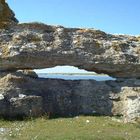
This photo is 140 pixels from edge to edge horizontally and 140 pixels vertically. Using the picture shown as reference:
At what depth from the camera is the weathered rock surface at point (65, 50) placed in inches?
854

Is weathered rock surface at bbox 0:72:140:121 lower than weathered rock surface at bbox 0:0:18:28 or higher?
lower

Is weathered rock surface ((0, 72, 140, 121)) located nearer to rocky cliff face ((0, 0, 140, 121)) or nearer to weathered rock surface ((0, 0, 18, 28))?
rocky cliff face ((0, 0, 140, 121))

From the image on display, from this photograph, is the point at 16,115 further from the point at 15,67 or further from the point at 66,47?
the point at 66,47

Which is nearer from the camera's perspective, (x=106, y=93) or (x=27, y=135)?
(x=27, y=135)

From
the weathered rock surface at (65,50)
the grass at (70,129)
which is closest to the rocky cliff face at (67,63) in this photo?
the weathered rock surface at (65,50)

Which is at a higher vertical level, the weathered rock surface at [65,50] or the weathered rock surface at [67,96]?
the weathered rock surface at [65,50]

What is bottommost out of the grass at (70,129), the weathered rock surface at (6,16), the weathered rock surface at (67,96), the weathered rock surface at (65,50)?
the grass at (70,129)

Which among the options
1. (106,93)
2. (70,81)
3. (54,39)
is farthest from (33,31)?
(106,93)

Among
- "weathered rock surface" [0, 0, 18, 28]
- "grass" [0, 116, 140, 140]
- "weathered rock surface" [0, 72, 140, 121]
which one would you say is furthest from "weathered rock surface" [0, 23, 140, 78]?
"grass" [0, 116, 140, 140]

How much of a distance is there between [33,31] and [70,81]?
3353mm

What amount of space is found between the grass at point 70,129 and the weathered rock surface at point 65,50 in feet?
11.8

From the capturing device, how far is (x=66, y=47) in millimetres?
22078

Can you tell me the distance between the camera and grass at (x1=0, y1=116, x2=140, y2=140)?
15142 millimetres

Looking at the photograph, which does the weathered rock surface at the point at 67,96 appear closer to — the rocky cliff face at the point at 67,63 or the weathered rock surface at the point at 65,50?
the rocky cliff face at the point at 67,63
